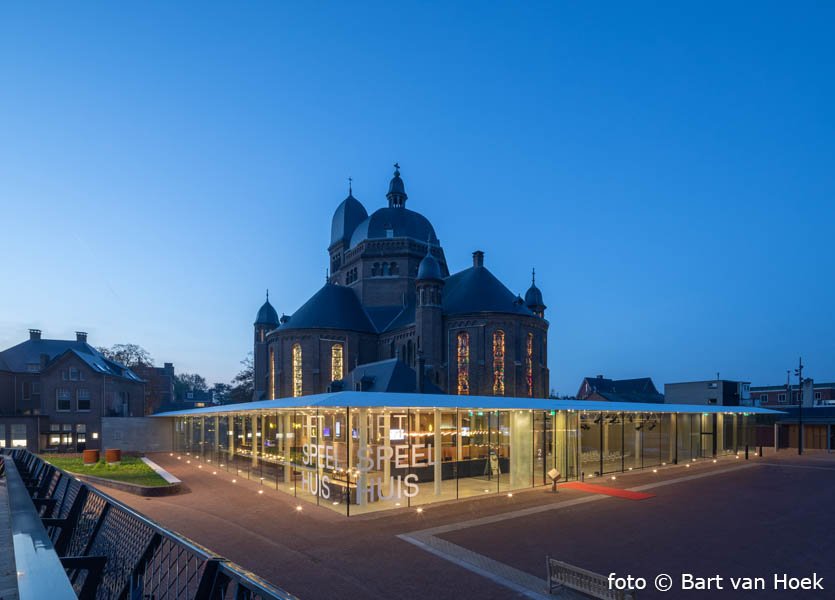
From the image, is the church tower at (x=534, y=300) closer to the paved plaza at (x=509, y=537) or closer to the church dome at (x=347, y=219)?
the church dome at (x=347, y=219)

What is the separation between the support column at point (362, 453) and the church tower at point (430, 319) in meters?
27.8

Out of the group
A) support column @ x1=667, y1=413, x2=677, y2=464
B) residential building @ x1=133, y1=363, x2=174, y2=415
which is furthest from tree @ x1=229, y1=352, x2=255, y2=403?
support column @ x1=667, y1=413, x2=677, y2=464

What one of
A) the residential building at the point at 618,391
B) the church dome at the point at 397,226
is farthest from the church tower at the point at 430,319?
the residential building at the point at 618,391

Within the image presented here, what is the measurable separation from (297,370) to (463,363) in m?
17.2

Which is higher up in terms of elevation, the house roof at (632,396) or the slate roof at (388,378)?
the slate roof at (388,378)

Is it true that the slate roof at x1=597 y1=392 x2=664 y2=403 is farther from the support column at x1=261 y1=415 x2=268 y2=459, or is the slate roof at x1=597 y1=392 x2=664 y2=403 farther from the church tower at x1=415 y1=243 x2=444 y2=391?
the support column at x1=261 y1=415 x2=268 y2=459

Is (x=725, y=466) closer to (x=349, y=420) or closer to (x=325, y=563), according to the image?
(x=349, y=420)

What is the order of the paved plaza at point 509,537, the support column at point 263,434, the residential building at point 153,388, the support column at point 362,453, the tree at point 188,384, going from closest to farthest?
the paved plaza at point 509,537, the support column at point 362,453, the support column at point 263,434, the residential building at point 153,388, the tree at point 188,384

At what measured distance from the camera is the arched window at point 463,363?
47188 millimetres

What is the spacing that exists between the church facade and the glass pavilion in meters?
9.46

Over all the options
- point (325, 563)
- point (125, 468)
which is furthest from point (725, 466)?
point (125, 468)

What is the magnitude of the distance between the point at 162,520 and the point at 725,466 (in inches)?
1200

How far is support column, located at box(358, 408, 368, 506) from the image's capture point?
18219 millimetres

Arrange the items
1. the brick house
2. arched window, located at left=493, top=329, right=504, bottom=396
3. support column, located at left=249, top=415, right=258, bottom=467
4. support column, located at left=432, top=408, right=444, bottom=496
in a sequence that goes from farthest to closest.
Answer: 1. the brick house
2. arched window, located at left=493, top=329, right=504, bottom=396
3. support column, located at left=249, top=415, right=258, bottom=467
4. support column, located at left=432, top=408, right=444, bottom=496
